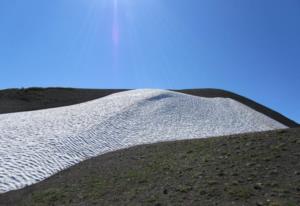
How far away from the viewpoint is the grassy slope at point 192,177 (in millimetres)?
8539

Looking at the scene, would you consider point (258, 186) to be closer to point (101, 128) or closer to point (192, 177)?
point (192, 177)

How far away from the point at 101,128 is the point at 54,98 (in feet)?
65.8

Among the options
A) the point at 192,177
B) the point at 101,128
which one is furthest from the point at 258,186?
the point at 101,128

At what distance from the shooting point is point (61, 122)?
2077 centimetres

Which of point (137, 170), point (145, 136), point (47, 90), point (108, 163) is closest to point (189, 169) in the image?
point (137, 170)

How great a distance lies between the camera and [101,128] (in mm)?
19562

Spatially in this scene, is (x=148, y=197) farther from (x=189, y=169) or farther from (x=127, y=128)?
(x=127, y=128)

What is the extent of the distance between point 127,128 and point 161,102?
799 centimetres

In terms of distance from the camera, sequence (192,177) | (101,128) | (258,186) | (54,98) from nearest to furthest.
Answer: (258,186) < (192,177) < (101,128) < (54,98)

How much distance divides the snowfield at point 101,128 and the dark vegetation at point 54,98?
8860 millimetres

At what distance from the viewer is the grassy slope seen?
28.0ft

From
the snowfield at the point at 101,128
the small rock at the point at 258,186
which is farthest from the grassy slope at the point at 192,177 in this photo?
the snowfield at the point at 101,128

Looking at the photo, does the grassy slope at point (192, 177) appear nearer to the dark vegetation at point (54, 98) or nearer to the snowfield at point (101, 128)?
the snowfield at point (101, 128)

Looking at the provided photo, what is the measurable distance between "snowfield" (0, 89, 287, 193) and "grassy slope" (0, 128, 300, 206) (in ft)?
5.04
